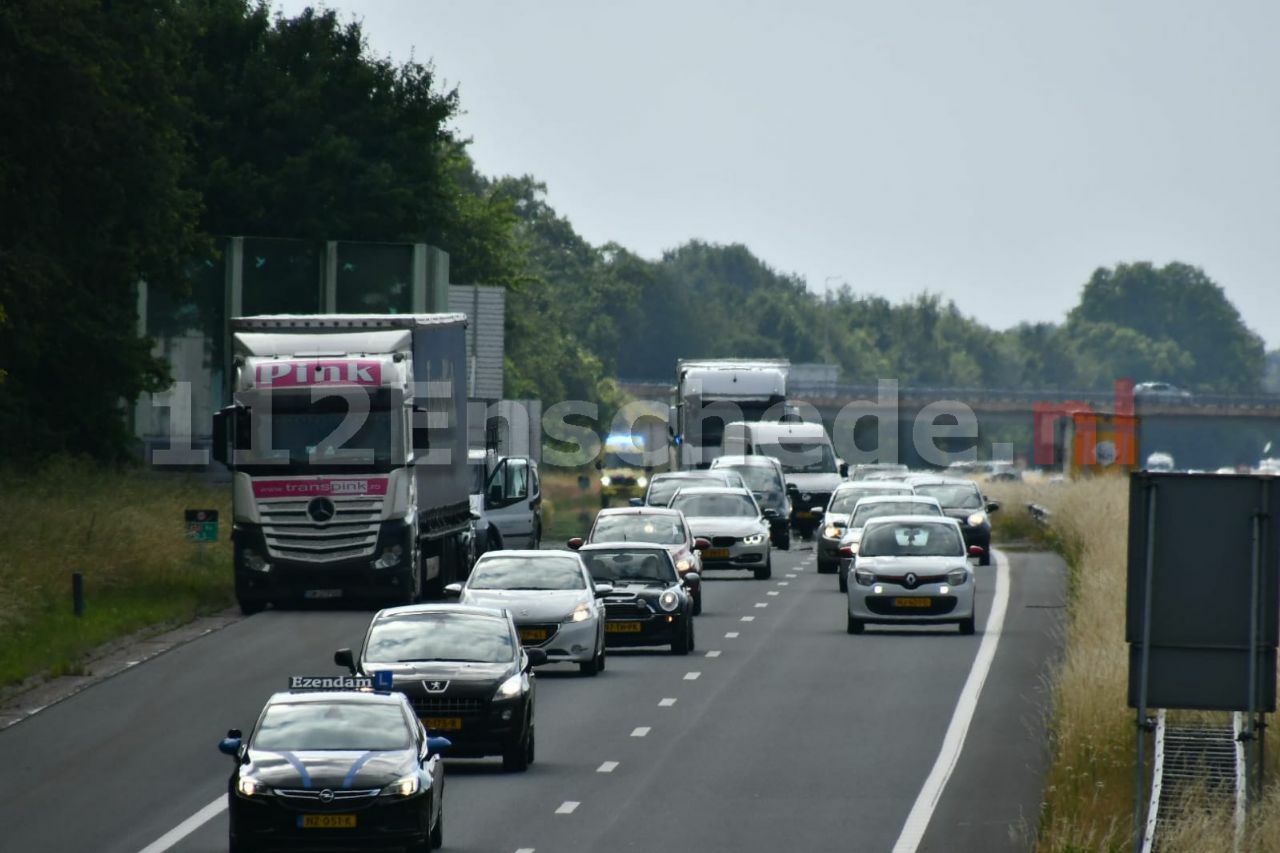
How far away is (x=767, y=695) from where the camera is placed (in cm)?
2883

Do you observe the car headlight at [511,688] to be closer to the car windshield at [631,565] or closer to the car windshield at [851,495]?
the car windshield at [631,565]

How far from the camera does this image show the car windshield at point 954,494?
171 ft

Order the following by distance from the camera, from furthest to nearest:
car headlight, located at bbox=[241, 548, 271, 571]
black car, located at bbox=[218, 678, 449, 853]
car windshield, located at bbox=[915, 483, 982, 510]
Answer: car windshield, located at bbox=[915, 483, 982, 510]
car headlight, located at bbox=[241, 548, 271, 571]
black car, located at bbox=[218, 678, 449, 853]

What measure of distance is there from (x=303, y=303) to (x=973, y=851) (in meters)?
46.1

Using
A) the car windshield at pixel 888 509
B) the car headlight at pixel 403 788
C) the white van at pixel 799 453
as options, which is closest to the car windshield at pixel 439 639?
the car headlight at pixel 403 788

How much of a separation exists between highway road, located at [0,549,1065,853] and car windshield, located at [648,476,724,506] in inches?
496

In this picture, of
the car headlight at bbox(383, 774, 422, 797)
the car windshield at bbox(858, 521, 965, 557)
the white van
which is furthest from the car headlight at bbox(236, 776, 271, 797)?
the white van

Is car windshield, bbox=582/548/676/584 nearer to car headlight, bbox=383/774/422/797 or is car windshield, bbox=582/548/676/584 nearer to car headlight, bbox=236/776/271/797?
car headlight, bbox=383/774/422/797

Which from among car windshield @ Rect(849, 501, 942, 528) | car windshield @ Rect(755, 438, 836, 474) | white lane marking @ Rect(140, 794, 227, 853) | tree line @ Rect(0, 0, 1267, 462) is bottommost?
white lane marking @ Rect(140, 794, 227, 853)

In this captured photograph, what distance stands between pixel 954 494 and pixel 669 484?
6263mm

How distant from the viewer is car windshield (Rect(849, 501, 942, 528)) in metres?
44.2

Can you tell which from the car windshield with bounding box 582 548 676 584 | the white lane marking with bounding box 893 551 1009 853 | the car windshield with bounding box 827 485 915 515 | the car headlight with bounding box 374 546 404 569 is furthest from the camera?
the car windshield with bounding box 827 485 915 515

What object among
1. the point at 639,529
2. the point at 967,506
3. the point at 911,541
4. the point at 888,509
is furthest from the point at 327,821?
the point at 967,506

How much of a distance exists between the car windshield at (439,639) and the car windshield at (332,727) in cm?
452
